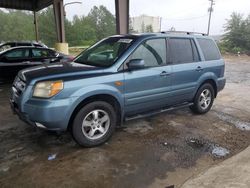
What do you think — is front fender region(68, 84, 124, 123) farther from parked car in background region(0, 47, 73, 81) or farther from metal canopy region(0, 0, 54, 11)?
metal canopy region(0, 0, 54, 11)

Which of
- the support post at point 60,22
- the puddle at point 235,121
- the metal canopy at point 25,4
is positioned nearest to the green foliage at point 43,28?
the metal canopy at point 25,4

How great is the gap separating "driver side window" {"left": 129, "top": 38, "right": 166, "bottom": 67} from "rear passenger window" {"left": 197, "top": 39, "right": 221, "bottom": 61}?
3.96 feet

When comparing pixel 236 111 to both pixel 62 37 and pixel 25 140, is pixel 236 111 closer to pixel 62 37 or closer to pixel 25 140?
pixel 25 140

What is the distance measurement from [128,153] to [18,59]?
273 inches

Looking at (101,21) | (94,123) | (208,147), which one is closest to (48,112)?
(94,123)

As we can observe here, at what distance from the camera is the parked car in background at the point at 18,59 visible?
9039 millimetres

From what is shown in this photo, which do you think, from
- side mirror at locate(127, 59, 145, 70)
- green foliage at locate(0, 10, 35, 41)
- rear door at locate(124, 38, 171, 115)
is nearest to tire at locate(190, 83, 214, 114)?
rear door at locate(124, 38, 171, 115)

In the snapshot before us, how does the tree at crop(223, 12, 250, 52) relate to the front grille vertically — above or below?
above

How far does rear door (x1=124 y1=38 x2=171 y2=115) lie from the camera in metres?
4.32

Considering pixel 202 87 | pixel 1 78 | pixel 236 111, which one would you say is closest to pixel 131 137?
pixel 202 87

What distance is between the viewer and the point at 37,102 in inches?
141

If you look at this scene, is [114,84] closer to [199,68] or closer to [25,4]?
[199,68]

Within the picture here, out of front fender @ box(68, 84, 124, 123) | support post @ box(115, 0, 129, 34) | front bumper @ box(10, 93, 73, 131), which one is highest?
support post @ box(115, 0, 129, 34)

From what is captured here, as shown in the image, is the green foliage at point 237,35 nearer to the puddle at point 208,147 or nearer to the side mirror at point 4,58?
the side mirror at point 4,58
